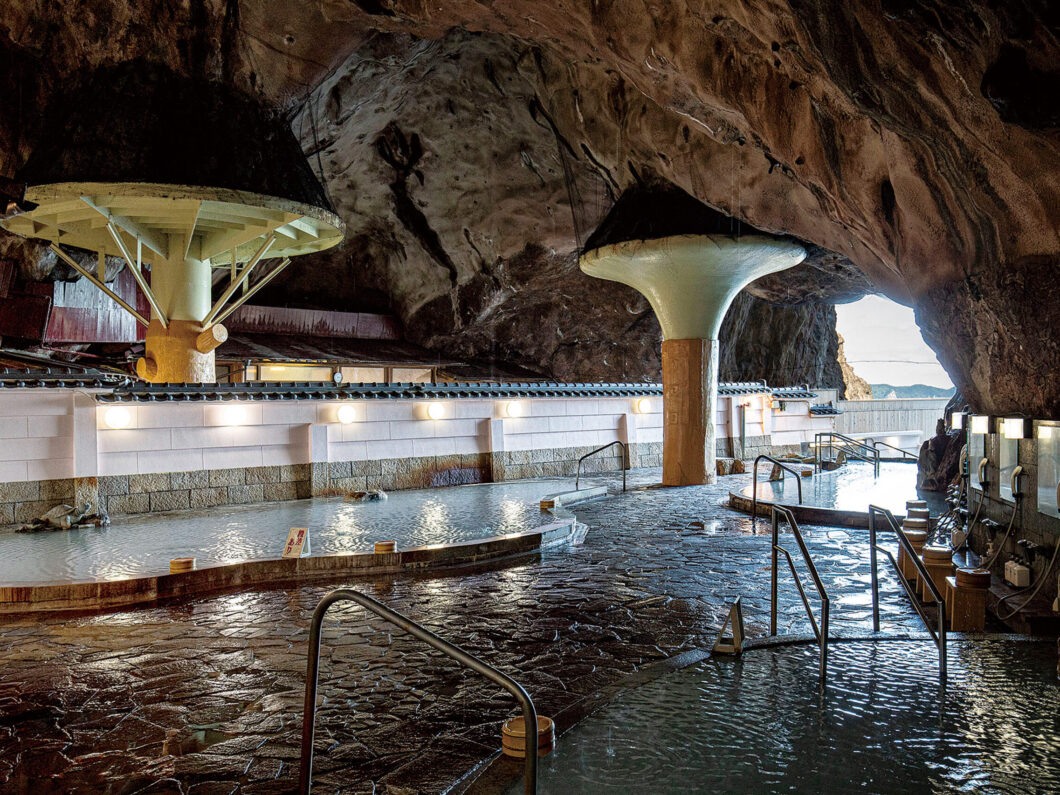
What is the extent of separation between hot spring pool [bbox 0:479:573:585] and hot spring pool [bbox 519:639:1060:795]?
5244 mm

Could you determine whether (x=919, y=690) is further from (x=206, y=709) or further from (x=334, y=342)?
(x=334, y=342)

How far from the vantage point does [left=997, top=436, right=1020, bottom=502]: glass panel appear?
312 inches

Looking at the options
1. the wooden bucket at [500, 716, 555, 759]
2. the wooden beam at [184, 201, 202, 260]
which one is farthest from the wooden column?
the wooden bucket at [500, 716, 555, 759]

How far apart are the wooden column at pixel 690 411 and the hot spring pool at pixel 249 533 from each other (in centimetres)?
396

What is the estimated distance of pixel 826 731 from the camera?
13.4ft

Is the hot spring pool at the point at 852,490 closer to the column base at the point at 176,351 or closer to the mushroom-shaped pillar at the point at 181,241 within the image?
the mushroom-shaped pillar at the point at 181,241

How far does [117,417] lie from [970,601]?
1220 cm

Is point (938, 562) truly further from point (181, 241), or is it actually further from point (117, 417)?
point (181, 241)

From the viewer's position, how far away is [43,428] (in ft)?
38.4

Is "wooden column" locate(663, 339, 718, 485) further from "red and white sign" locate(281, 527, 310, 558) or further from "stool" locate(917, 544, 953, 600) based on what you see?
"red and white sign" locate(281, 527, 310, 558)

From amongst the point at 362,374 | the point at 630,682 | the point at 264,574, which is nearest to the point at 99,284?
the point at 264,574

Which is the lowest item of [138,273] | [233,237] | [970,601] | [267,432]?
[970,601]

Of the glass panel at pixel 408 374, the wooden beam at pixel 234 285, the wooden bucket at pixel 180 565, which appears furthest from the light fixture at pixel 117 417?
the glass panel at pixel 408 374

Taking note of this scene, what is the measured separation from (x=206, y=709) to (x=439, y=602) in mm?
2865
